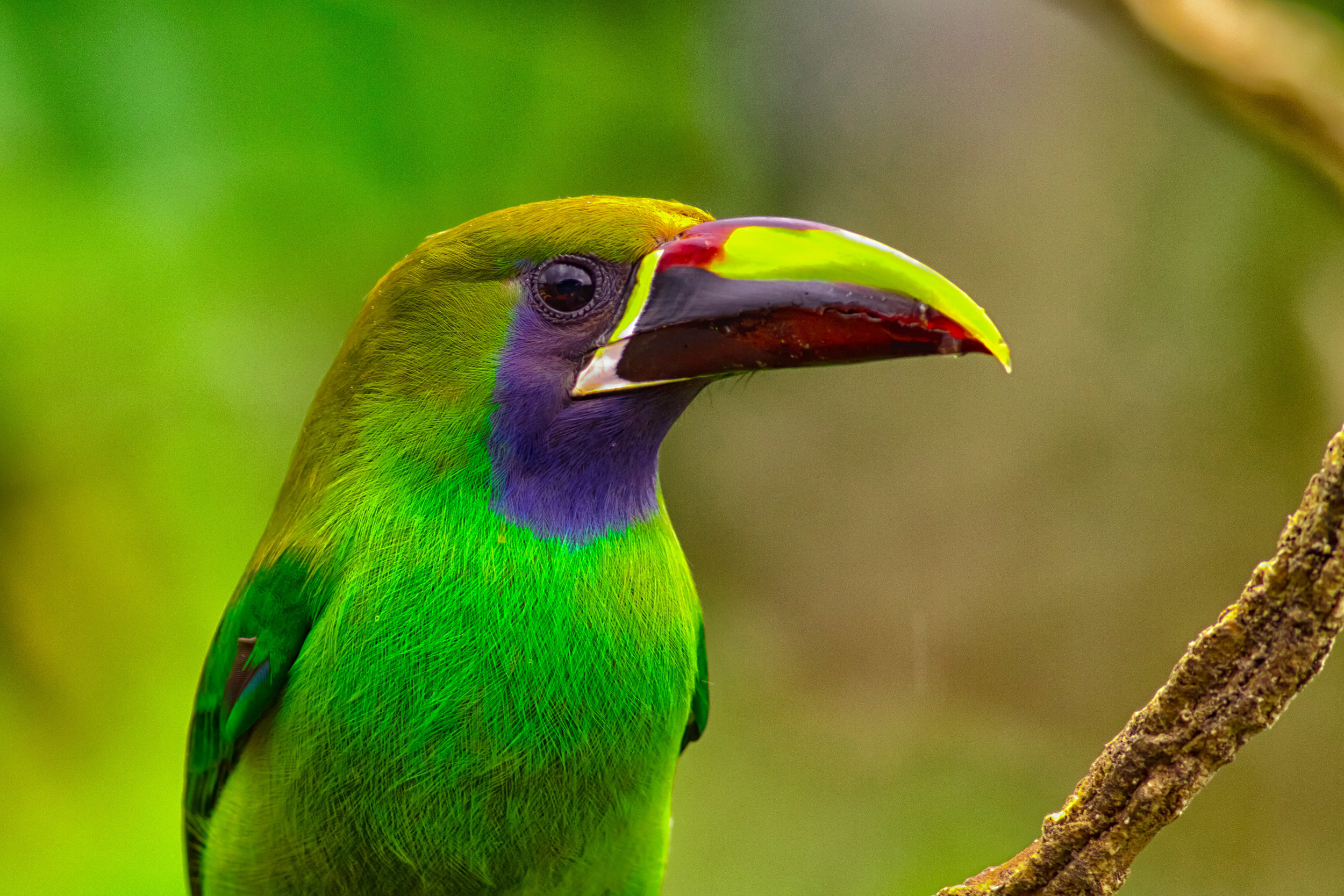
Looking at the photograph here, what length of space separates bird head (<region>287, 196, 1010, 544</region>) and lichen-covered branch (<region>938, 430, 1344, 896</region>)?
704mm

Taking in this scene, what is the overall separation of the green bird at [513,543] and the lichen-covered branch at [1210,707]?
2.24 feet

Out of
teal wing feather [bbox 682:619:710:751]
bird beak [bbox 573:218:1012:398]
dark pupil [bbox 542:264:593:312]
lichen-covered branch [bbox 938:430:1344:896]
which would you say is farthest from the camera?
teal wing feather [bbox 682:619:710:751]

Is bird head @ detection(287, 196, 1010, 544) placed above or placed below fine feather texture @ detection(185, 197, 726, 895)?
above

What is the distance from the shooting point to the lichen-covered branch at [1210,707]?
58.5 inches

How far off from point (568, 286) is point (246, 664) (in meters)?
0.95

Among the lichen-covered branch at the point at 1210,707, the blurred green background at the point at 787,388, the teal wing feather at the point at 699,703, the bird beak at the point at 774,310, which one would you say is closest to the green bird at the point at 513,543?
the bird beak at the point at 774,310

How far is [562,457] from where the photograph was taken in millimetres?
2350

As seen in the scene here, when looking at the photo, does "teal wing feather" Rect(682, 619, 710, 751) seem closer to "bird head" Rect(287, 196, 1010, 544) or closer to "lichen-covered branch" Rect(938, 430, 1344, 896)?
"bird head" Rect(287, 196, 1010, 544)

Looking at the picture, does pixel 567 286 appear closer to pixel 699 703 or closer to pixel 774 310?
pixel 774 310

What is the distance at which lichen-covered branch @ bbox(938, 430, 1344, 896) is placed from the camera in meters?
1.49

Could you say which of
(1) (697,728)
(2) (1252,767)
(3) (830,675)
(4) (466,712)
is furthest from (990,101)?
(4) (466,712)

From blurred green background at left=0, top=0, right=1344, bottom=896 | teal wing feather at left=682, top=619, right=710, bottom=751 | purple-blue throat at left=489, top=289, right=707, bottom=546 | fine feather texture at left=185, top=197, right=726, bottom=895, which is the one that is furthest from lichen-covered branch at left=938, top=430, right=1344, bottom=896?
blurred green background at left=0, top=0, right=1344, bottom=896

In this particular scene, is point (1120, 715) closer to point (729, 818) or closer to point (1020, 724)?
point (1020, 724)

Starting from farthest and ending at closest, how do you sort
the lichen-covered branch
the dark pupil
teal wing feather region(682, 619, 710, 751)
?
teal wing feather region(682, 619, 710, 751) < the dark pupil < the lichen-covered branch
